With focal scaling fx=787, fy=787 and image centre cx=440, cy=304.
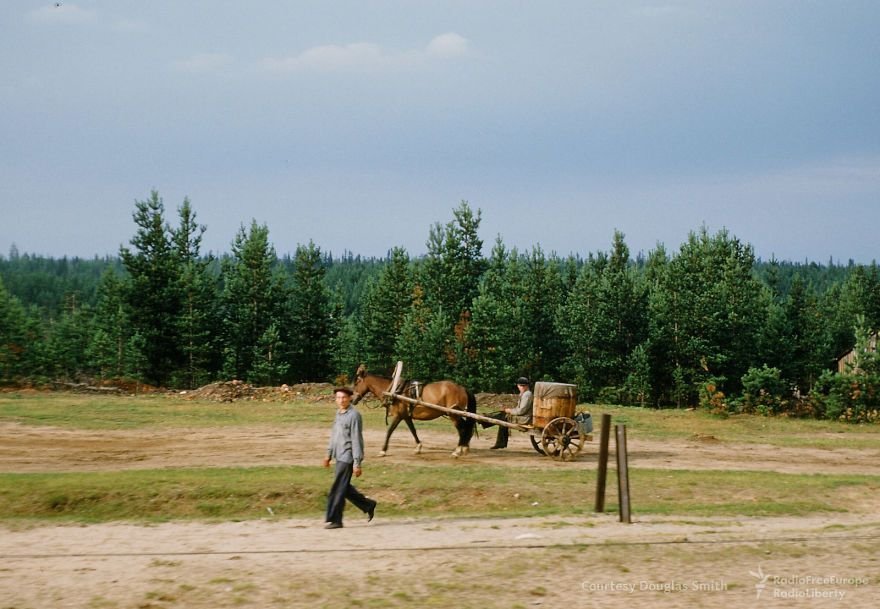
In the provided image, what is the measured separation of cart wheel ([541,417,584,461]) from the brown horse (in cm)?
191

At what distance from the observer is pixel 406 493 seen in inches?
624

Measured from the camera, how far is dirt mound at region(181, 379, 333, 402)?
37.3 meters

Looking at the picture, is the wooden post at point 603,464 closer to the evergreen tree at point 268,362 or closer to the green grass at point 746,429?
the green grass at point 746,429

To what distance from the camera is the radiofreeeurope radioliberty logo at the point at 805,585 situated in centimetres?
904

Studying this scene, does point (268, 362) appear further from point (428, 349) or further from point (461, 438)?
point (461, 438)

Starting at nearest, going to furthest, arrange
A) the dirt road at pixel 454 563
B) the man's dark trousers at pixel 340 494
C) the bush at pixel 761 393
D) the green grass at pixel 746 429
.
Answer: the dirt road at pixel 454 563, the man's dark trousers at pixel 340 494, the green grass at pixel 746 429, the bush at pixel 761 393

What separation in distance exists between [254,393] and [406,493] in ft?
79.6

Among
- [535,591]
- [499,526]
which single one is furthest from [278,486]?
[535,591]

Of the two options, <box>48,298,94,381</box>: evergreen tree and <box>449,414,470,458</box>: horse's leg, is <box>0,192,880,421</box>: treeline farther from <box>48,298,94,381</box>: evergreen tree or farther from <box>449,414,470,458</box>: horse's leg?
<box>449,414,470,458</box>: horse's leg

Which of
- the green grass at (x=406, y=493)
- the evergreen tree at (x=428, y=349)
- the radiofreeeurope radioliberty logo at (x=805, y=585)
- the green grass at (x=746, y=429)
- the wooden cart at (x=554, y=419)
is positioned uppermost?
the evergreen tree at (x=428, y=349)

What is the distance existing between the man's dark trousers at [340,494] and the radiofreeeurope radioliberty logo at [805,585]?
5.85m

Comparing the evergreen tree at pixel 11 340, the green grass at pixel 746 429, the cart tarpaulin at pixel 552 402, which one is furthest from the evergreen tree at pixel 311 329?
the cart tarpaulin at pixel 552 402

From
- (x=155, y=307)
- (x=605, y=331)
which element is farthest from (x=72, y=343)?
(x=605, y=331)

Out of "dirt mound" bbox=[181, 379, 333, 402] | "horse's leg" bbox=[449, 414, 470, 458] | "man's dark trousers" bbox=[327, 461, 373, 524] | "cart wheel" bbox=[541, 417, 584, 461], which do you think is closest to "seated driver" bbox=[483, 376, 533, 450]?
"cart wheel" bbox=[541, 417, 584, 461]
